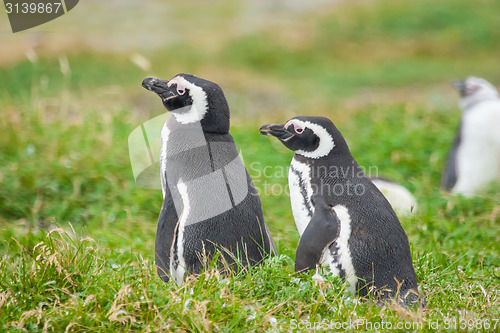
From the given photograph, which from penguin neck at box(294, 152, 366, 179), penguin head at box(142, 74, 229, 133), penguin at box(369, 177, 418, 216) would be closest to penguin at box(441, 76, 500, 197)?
penguin at box(369, 177, 418, 216)

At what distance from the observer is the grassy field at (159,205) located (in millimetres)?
2693

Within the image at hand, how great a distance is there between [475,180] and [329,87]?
22.3 ft

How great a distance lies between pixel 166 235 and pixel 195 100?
77 centimetres

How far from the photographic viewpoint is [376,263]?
2.90 metres

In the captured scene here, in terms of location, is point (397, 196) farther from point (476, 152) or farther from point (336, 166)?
point (336, 166)

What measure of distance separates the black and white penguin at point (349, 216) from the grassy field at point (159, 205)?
0.44ft

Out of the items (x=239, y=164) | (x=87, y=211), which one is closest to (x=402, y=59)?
(x=87, y=211)

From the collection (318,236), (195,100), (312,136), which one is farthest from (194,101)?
(318,236)

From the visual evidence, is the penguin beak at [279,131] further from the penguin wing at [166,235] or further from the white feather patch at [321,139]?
the penguin wing at [166,235]

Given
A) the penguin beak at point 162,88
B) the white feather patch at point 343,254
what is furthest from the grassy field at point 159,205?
the penguin beak at point 162,88

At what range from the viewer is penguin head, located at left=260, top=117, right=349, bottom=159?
310 cm

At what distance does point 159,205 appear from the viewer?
5250mm

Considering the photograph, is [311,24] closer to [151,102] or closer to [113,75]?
[113,75]

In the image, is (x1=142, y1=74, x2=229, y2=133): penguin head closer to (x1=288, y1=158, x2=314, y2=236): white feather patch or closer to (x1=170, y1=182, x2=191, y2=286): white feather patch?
(x1=170, y1=182, x2=191, y2=286): white feather patch
